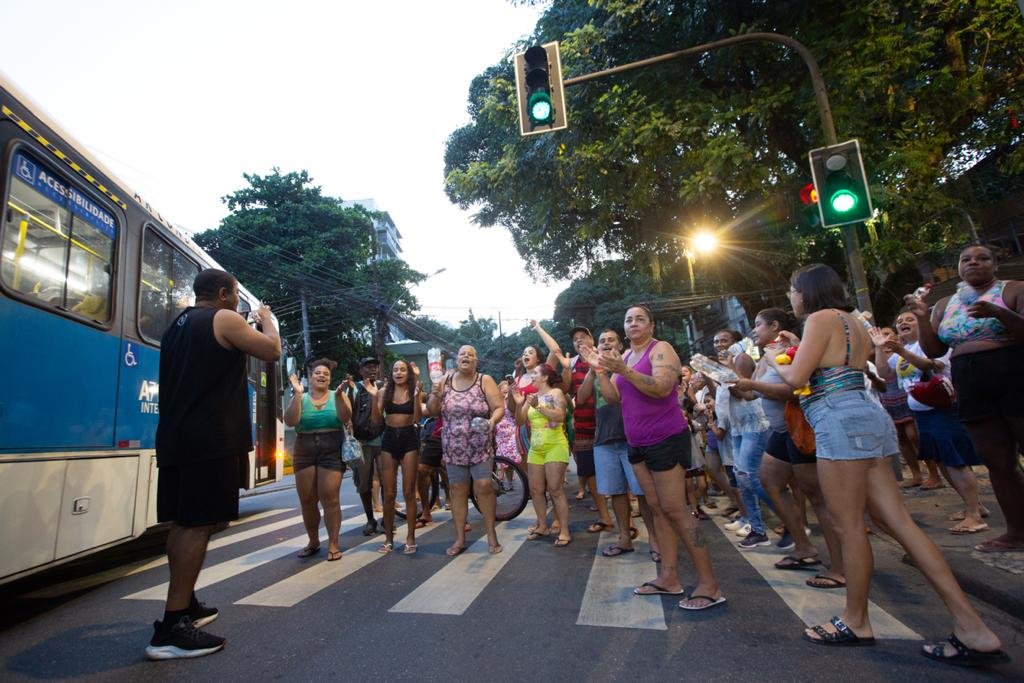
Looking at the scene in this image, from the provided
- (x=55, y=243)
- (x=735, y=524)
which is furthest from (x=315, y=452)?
(x=735, y=524)

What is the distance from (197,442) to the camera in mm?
3156

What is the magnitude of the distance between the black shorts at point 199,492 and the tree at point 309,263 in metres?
22.1

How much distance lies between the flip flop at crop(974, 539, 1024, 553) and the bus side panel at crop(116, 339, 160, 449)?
6299 mm

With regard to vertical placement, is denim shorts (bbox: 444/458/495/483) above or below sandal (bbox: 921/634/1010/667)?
above

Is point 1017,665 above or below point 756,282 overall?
below

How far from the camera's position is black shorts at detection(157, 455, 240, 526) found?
10.2 ft

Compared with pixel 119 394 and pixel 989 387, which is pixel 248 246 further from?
pixel 989 387

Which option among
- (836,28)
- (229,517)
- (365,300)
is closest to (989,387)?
(229,517)

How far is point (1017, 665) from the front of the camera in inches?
97.3

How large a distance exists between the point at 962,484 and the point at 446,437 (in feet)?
14.9

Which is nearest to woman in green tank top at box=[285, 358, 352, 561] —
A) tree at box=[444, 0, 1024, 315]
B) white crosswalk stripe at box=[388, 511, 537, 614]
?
white crosswalk stripe at box=[388, 511, 537, 614]

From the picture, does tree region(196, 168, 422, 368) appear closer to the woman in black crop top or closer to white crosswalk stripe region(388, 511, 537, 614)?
the woman in black crop top

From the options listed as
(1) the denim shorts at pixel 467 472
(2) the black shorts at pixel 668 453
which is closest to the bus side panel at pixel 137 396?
(1) the denim shorts at pixel 467 472

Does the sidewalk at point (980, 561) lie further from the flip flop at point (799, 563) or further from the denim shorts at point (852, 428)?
the denim shorts at point (852, 428)
